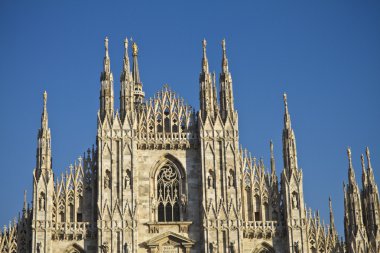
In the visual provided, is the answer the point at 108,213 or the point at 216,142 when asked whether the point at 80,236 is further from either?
the point at 216,142

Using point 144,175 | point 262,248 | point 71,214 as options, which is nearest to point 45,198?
point 71,214

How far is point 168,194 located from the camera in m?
42.3

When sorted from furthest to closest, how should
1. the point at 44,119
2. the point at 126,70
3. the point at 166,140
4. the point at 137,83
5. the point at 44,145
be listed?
the point at 137,83 → the point at 126,70 → the point at 166,140 → the point at 44,119 → the point at 44,145

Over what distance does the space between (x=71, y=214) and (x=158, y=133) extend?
661cm

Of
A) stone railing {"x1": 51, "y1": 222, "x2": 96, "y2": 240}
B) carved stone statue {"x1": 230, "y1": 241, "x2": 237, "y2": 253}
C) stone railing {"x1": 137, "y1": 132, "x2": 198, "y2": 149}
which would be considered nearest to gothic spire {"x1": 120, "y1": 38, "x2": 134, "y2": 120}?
stone railing {"x1": 137, "y1": 132, "x2": 198, "y2": 149}

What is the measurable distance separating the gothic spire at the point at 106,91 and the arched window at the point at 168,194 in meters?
4.46

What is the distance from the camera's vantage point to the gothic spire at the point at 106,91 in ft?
140

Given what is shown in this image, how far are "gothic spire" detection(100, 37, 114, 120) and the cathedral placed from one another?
0.07 meters

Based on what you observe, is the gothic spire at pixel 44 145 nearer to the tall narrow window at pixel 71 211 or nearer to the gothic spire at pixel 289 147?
the tall narrow window at pixel 71 211

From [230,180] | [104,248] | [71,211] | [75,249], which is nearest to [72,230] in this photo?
[75,249]

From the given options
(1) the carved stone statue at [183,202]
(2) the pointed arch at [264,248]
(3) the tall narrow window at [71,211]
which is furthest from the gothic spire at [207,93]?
(3) the tall narrow window at [71,211]

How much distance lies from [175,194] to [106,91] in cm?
702

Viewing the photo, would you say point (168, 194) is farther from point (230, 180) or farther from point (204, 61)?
point (204, 61)

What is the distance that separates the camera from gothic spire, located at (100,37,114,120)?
4272 cm
